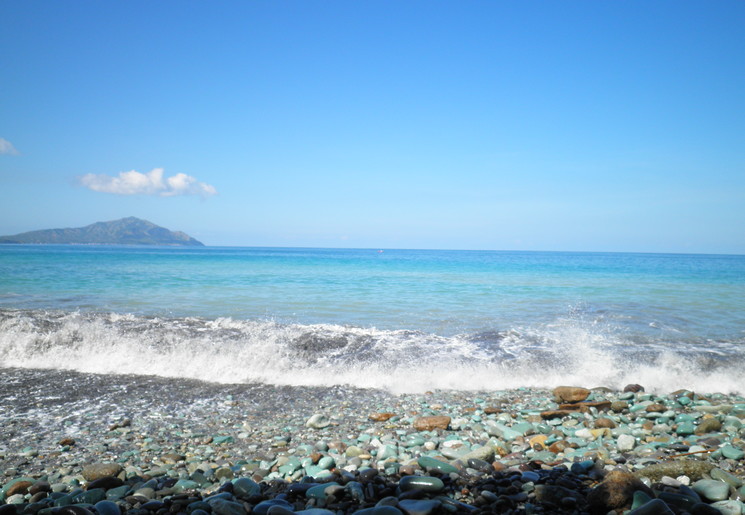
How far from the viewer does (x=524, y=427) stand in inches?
184

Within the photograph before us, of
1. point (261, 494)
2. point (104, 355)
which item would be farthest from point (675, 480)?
point (104, 355)

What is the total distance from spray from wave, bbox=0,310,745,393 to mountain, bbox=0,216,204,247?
16957 centimetres

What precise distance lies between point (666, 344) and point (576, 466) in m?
8.00

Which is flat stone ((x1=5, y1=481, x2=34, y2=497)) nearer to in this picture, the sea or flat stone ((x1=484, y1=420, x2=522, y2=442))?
the sea

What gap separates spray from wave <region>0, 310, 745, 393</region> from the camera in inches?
287

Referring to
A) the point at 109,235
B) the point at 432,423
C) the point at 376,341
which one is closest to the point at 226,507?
the point at 432,423

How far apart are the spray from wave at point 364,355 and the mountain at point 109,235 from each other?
169574mm

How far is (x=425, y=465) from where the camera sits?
11.5 feet

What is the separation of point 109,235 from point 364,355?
612 ft

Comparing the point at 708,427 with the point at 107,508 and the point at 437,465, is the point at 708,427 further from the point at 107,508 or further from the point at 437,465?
the point at 107,508

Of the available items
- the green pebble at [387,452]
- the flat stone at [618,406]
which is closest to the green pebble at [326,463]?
the green pebble at [387,452]

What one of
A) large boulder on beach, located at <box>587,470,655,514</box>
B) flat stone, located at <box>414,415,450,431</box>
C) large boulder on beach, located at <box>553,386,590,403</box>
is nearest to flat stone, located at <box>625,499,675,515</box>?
large boulder on beach, located at <box>587,470,655,514</box>

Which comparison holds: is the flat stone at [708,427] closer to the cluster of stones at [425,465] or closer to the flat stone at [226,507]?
the cluster of stones at [425,465]

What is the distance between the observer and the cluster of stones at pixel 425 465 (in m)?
2.90
